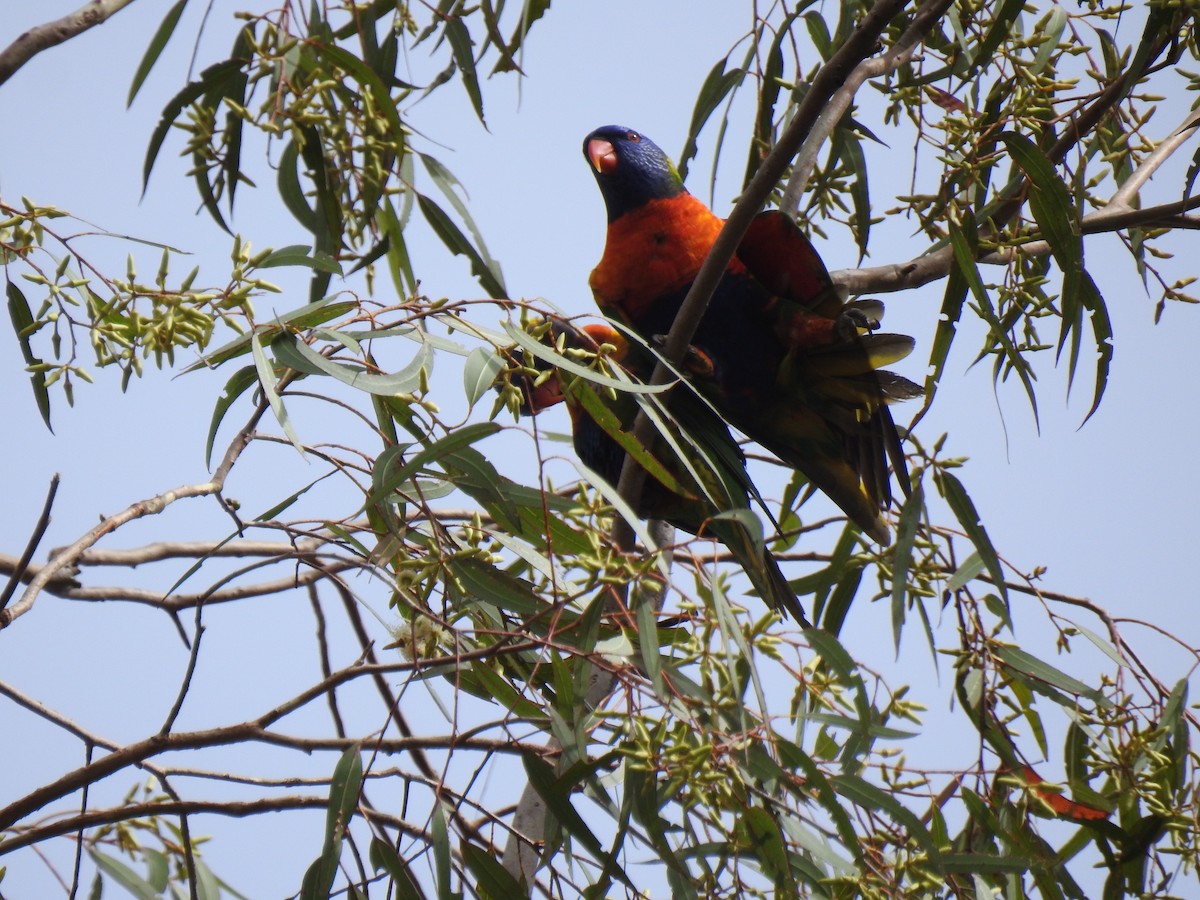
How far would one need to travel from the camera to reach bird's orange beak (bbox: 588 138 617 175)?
220 centimetres

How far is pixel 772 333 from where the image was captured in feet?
6.15

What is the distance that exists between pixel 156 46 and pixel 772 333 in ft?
3.41

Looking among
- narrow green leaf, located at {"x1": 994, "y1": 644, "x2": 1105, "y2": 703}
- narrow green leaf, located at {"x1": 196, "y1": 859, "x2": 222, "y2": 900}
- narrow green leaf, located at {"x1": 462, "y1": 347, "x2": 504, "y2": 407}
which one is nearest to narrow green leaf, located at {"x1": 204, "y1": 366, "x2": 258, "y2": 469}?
narrow green leaf, located at {"x1": 462, "y1": 347, "x2": 504, "y2": 407}

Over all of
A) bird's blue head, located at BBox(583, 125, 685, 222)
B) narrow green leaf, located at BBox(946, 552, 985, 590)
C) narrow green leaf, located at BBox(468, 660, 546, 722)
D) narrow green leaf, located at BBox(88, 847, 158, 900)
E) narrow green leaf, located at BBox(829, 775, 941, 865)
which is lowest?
narrow green leaf, located at BBox(829, 775, 941, 865)

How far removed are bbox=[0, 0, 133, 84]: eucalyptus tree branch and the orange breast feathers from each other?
1.03m

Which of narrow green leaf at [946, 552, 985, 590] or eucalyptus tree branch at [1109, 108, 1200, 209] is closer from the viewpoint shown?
narrow green leaf at [946, 552, 985, 590]

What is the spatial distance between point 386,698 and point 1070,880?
90cm

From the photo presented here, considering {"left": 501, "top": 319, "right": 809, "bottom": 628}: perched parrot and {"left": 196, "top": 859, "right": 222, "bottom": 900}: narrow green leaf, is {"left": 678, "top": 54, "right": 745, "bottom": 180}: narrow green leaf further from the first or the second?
{"left": 196, "top": 859, "right": 222, "bottom": 900}: narrow green leaf

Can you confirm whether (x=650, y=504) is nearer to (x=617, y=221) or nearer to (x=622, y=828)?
(x=617, y=221)

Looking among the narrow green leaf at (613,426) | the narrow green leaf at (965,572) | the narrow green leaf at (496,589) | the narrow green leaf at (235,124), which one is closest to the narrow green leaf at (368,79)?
the narrow green leaf at (235,124)

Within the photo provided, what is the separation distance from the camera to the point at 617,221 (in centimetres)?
214

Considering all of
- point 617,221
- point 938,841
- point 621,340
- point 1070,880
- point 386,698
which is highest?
point 617,221

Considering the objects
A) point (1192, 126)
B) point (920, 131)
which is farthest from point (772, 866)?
point (1192, 126)

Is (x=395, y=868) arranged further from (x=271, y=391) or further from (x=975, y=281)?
(x=975, y=281)
